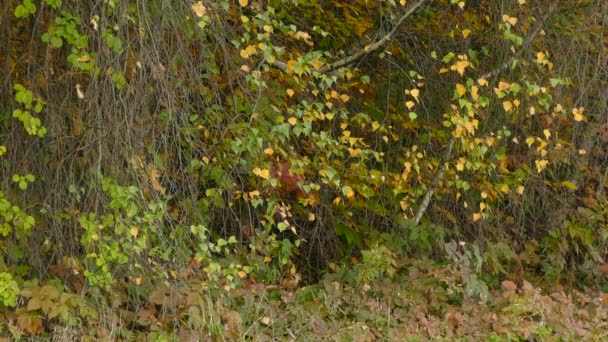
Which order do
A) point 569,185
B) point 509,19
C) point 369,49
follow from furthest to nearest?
point 569,185 < point 369,49 < point 509,19

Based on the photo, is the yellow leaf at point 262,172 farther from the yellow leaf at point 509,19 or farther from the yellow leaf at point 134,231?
the yellow leaf at point 509,19

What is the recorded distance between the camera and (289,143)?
727 centimetres

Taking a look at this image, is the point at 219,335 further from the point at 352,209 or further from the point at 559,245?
the point at 559,245

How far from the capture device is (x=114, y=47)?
5406mm

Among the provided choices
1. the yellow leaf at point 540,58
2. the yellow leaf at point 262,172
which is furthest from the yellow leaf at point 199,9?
the yellow leaf at point 540,58

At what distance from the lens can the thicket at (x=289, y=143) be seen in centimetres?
579

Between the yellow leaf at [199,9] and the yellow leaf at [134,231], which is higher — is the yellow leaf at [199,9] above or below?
above

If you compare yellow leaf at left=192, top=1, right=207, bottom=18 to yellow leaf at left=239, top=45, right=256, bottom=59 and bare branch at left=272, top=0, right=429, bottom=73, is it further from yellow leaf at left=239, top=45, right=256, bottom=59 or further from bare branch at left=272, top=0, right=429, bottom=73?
bare branch at left=272, top=0, right=429, bottom=73

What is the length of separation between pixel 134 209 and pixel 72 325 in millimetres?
799

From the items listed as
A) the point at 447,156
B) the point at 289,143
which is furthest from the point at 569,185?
the point at 289,143

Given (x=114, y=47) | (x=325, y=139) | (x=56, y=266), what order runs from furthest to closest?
(x=325, y=139)
(x=56, y=266)
(x=114, y=47)

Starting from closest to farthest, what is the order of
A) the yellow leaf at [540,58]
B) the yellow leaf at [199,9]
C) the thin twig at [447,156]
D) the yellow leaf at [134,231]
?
the yellow leaf at [199,9] < the yellow leaf at [134,231] < the yellow leaf at [540,58] < the thin twig at [447,156]

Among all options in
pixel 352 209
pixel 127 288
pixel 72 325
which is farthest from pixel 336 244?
pixel 72 325

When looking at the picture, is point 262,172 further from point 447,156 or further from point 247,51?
point 447,156
